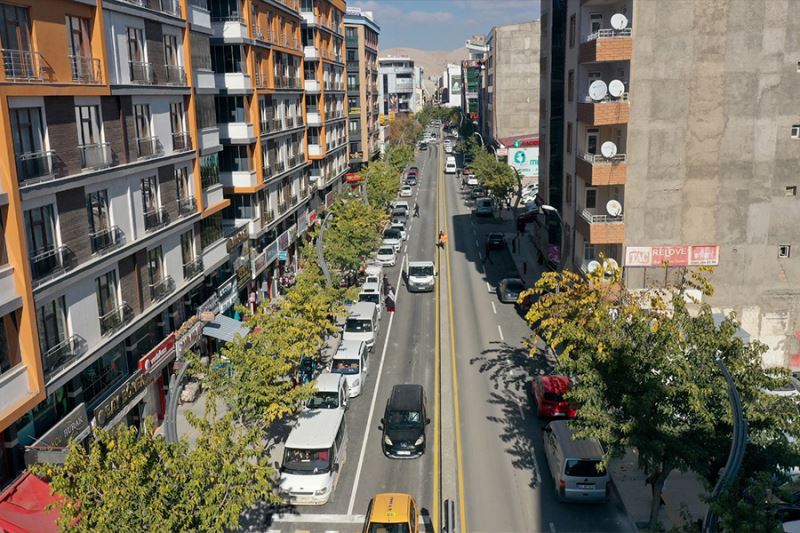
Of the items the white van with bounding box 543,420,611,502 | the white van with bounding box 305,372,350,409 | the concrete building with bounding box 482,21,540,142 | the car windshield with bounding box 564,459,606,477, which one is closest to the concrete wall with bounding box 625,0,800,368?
the white van with bounding box 543,420,611,502

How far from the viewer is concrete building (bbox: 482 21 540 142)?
11119cm

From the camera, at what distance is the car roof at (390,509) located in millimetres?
21719

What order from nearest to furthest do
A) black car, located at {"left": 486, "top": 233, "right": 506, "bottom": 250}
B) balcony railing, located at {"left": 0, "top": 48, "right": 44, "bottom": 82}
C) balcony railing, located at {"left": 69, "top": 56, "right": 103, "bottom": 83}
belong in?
balcony railing, located at {"left": 0, "top": 48, "right": 44, "bottom": 82}, balcony railing, located at {"left": 69, "top": 56, "right": 103, "bottom": 83}, black car, located at {"left": 486, "top": 233, "right": 506, "bottom": 250}

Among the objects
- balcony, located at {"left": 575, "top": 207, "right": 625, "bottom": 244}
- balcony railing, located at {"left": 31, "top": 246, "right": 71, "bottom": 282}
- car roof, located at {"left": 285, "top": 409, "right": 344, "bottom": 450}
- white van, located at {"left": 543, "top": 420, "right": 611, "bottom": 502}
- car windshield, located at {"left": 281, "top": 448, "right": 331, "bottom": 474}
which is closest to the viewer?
balcony railing, located at {"left": 31, "top": 246, "right": 71, "bottom": 282}

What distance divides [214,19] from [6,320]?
29.5m

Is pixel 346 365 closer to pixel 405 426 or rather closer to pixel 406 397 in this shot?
pixel 406 397

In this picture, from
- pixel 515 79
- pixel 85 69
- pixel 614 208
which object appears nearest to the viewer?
pixel 85 69

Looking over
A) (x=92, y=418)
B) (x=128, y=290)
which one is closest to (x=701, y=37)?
(x=128, y=290)

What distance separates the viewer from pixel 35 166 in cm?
2284

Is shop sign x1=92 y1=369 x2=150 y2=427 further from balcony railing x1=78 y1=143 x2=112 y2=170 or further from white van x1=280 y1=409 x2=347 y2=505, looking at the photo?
balcony railing x1=78 y1=143 x2=112 y2=170

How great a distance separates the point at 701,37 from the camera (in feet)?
117

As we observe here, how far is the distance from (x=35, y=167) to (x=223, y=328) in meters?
15.8

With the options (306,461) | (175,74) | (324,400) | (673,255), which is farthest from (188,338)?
(673,255)

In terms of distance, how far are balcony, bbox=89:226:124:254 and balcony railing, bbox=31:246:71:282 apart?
5.65 feet
